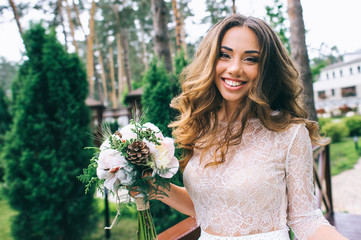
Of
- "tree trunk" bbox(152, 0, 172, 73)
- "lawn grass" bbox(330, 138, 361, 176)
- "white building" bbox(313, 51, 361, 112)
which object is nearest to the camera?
"tree trunk" bbox(152, 0, 172, 73)

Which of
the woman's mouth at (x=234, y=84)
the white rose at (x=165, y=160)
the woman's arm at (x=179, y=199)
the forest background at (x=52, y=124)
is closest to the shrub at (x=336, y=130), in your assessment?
the forest background at (x=52, y=124)

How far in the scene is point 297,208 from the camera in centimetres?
127

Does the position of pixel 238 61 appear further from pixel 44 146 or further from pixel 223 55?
pixel 44 146

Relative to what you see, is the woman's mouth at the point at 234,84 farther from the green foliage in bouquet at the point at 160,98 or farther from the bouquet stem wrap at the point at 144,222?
the green foliage in bouquet at the point at 160,98

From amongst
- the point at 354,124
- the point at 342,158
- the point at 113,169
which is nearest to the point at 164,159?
the point at 113,169

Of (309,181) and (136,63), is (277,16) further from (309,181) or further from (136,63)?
(136,63)

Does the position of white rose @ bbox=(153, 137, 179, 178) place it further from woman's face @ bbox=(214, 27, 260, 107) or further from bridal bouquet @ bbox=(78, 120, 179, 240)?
woman's face @ bbox=(214, 27, 260, 107)

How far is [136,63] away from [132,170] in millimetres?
27178

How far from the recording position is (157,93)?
370 centimetres

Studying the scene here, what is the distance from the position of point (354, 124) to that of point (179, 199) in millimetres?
16435

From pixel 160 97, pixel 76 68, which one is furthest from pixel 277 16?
pixel 76 68

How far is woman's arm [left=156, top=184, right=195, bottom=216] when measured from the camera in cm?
164

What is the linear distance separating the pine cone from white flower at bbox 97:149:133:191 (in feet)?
0.13

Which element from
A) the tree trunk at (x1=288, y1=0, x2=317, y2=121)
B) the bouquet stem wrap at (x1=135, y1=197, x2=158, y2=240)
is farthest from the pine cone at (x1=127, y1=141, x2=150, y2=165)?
the tree trunk at (x1=288, y1=0, x2=317, y2=121)
